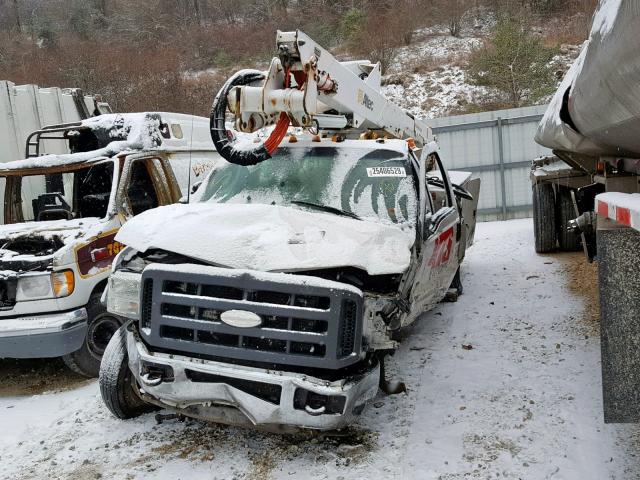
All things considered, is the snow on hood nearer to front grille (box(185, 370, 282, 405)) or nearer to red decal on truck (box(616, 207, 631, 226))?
front grille (box(185, 370, 282, 405))

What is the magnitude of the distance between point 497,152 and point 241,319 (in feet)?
37.9

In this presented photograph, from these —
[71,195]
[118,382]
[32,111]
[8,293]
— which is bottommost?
[118,382]

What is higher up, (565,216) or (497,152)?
(497,152)

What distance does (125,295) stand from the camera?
13.0ft

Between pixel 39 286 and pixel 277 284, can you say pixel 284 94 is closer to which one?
pixel 277 284

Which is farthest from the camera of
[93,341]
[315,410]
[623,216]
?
[93,341]

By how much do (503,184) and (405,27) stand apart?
64.0ft

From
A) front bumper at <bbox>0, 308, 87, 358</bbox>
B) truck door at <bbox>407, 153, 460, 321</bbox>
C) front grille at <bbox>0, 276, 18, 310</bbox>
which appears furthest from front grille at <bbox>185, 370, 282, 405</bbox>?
front grille at <bbox>0, 276, 18, 310</bbox>

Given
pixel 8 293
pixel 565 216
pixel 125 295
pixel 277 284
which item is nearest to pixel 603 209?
pixel 277 284

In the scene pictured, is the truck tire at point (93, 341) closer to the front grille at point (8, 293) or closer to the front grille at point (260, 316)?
the front grille at point (8, 293)

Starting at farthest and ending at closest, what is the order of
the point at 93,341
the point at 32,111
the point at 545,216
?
the point at 32,111, the point at 545,216, the point at 93,341

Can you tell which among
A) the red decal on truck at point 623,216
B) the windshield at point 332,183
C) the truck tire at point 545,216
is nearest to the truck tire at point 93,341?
the windshield at point 332,183

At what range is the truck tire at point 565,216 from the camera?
8.53 meters

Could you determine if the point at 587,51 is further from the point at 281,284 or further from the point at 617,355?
the point at 281,284
